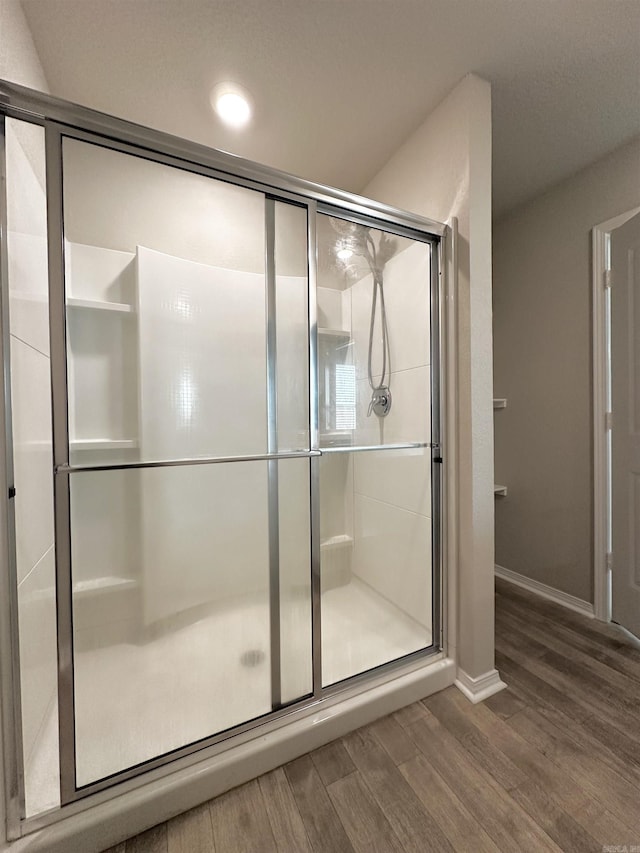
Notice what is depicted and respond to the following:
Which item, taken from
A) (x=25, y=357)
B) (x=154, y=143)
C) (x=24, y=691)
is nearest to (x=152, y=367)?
(x=25, y=357)

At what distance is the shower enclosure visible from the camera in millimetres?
1021

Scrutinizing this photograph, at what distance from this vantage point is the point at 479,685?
150 cm

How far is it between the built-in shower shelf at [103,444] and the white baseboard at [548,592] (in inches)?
97.1

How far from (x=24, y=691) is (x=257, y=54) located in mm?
2211

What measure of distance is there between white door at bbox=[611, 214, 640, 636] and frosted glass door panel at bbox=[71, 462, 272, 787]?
1740mm

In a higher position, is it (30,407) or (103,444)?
(30,407)

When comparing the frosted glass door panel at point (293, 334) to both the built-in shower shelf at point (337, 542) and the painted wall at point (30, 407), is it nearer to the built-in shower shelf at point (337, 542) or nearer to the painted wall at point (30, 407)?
the built-in shower shelf at point (337, 542)

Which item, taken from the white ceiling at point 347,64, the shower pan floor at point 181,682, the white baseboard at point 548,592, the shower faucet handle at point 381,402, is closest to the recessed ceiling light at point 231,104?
the white ceiling at point 347,64

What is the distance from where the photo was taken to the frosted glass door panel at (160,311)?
1.08m

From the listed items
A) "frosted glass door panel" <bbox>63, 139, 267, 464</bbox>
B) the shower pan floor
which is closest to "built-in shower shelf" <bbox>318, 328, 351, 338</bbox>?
"frosted glass door panel" <bbox>63, 139, 267, 464</bbox>

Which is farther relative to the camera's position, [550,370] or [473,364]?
[550,370]

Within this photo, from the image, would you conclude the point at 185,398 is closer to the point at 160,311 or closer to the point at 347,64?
the point at 160,311

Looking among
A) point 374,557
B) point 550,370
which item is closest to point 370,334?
point 374,557

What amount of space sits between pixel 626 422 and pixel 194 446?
2.10m
